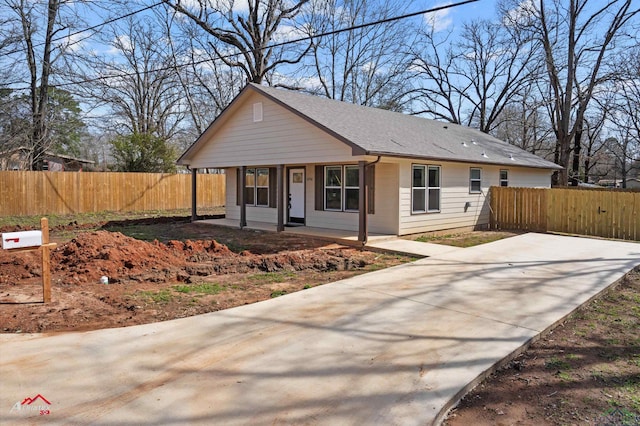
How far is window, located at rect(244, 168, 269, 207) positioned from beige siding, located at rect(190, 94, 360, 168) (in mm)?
1126

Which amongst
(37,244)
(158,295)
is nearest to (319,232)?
(158,295)

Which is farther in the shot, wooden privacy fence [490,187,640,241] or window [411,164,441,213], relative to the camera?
wooden privacy fence [490,187,640,241]

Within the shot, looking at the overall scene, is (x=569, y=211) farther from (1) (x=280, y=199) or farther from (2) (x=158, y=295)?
(2) (x=158, y=295)

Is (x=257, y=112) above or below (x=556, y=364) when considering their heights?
above

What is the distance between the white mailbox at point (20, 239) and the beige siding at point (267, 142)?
6.97 metres

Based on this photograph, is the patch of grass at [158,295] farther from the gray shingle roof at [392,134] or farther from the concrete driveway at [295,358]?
the gray shingle roof at [392,134]

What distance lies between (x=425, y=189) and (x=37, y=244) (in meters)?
9.93

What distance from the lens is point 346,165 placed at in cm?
1302

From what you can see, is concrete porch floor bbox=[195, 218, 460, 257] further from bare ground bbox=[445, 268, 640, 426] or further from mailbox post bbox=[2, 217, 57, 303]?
mailbox post bbox=[2, 217, 57, 303]

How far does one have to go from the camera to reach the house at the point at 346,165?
11609 mm

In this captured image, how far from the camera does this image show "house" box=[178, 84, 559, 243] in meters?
11.6

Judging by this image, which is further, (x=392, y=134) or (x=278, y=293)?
(x=392, y=134)

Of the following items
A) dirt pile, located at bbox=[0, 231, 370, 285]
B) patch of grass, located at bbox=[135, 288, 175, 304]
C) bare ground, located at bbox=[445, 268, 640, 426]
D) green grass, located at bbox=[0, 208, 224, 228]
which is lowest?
bare ground, located at bbox=[445, 268, 640, 426]

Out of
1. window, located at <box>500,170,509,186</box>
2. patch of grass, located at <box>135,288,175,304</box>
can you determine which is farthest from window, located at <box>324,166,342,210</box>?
patch of grass, located at <box>135,288,175,304</box>
